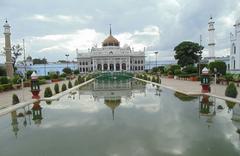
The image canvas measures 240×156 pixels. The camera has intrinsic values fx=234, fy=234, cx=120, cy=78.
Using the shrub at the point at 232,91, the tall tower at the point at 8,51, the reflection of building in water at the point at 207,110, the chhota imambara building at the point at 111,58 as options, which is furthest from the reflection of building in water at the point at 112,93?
the chhota imambara building at the point at 111,58

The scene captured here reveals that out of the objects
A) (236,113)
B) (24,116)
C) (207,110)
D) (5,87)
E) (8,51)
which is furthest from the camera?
(8,51)

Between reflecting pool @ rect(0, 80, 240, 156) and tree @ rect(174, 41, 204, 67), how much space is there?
39318 mm

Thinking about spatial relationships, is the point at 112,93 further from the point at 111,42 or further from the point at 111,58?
the point at 111,42

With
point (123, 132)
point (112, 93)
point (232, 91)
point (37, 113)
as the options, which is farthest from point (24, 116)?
point (232, 91)

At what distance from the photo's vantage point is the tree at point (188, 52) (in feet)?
161

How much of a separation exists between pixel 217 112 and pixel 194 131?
11.0 ft

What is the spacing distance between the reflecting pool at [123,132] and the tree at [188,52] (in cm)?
3932

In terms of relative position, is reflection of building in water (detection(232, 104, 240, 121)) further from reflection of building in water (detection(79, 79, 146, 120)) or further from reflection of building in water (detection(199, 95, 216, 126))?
reflection of building in water (detection(79, 79, 146, 120))

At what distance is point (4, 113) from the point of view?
35.4 feet

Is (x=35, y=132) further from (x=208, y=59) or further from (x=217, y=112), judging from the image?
(x=208, y=59)

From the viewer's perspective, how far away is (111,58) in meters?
79.2

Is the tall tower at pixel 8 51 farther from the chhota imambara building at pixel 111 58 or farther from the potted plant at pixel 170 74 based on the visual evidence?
the chhota imambara building at pixel 111 58

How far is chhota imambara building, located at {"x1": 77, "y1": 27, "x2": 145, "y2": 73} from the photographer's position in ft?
260

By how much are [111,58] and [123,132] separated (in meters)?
72.3
